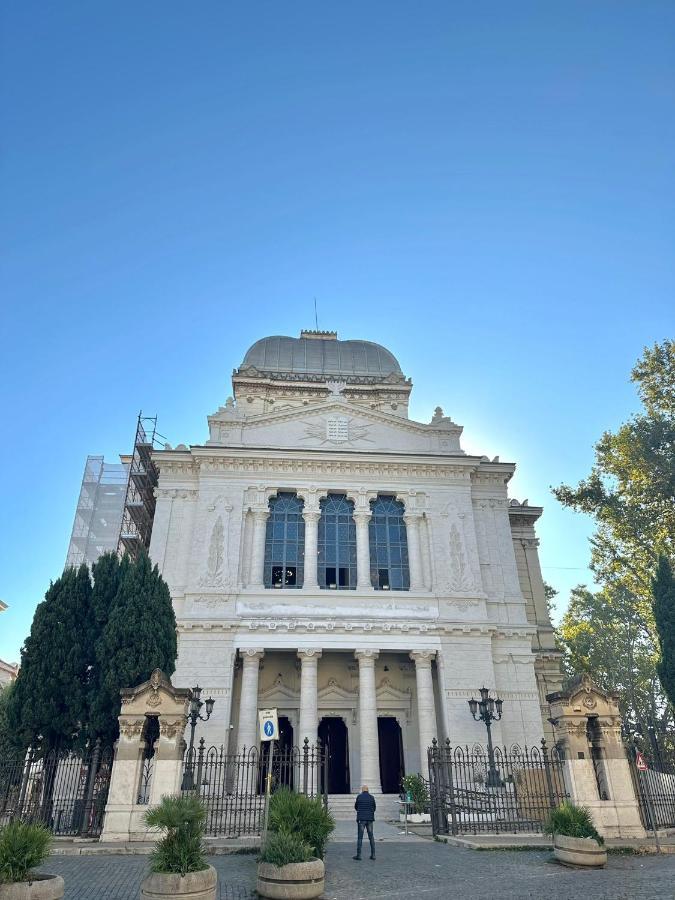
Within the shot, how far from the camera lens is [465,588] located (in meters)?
25.5

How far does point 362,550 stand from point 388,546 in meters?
1.48

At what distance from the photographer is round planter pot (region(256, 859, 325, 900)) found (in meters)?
8.31

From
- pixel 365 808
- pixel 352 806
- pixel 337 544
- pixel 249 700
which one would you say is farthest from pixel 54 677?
pixel 337 544

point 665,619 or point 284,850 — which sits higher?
point 665,619

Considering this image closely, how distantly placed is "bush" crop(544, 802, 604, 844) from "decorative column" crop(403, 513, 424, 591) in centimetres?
1417

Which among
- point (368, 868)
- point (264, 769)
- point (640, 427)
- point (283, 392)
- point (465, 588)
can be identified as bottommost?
point (368, 868)

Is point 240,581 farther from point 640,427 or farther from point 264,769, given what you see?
point 640,427

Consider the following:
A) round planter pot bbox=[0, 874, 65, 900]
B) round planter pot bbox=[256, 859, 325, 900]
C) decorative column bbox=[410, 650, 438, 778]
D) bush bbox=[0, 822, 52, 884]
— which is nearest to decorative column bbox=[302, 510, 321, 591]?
decorative column bbox=[410, 650, 438, 778]

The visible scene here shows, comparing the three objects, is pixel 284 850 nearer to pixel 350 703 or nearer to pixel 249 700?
pixel 249 700

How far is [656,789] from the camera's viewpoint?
15.6 m

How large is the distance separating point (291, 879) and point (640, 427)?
891 inches

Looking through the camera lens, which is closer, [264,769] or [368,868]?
[368,868]

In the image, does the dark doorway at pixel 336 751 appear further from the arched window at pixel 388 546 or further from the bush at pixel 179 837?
the bush at pixel 179 837

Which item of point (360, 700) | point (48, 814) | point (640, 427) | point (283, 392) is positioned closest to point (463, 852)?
point (48, 814)
